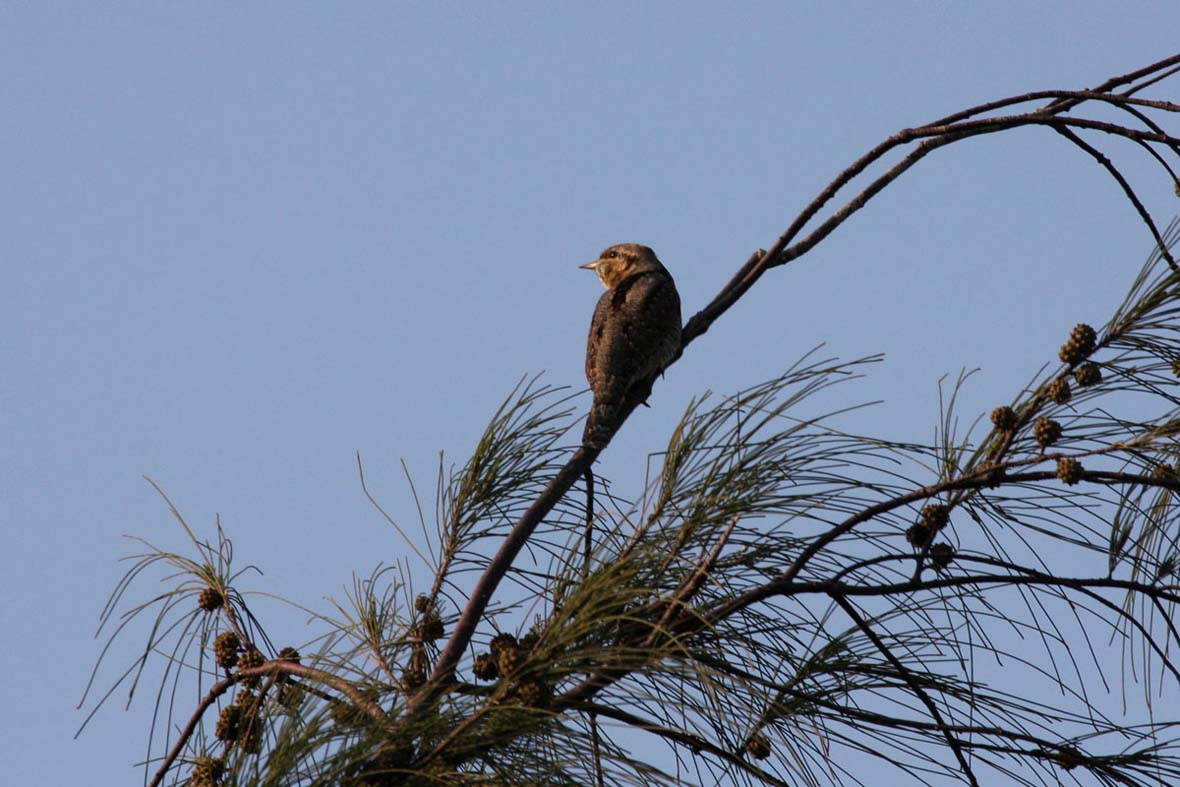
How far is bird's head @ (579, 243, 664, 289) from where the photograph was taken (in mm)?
6176

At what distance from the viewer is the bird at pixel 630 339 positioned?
478 cm

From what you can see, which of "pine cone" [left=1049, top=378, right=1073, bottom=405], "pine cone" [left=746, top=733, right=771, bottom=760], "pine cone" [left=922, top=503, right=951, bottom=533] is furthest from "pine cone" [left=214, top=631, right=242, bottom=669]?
"pine cone" [left=1049, top=378, right=1073, bottom=405]

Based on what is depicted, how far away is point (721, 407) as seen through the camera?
9.07 ft

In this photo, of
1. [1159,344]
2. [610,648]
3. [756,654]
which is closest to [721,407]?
[756,654]

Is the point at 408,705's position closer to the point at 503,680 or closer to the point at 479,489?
the point at 503,680

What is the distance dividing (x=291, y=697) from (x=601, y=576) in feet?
2.09

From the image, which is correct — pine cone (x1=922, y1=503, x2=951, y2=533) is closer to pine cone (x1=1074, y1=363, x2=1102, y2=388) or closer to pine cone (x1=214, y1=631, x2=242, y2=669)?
pine cone (x1=1074, y1=363, x2=1102, y2=388)

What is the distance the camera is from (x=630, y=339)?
16.8ft

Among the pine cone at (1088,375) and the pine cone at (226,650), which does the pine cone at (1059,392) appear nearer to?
the pine cone at (1088,375)

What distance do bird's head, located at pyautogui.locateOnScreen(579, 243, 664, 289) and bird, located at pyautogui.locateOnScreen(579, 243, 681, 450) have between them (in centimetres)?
2

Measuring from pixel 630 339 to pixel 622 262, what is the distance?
1.29 meters

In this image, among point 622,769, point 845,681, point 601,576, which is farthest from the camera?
point 845,681

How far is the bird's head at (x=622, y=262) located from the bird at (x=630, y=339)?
0.7 inches

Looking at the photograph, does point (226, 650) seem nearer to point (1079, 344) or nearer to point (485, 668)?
point (485, 668)
